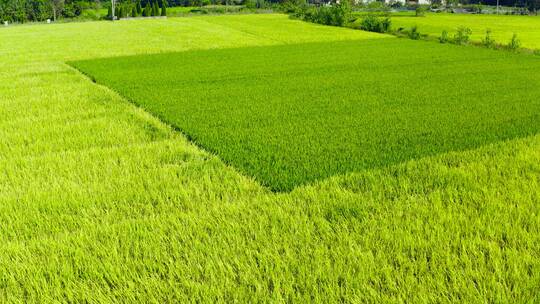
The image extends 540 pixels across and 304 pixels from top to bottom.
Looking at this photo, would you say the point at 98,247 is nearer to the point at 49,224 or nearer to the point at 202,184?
the point at 49,224

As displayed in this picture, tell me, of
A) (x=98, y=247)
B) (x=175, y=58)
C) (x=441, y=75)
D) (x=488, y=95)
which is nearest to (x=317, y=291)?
(x=98, y=247)

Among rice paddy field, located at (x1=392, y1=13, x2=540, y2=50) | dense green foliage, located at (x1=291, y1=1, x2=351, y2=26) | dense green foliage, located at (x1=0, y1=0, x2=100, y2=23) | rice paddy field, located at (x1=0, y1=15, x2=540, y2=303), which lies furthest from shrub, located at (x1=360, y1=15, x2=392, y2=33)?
dense green foliage, located at (x1=0, y1=0, x2=100, y2=23)

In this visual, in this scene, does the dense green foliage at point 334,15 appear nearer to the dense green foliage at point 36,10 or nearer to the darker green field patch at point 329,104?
the darker green field patch at point 329,104

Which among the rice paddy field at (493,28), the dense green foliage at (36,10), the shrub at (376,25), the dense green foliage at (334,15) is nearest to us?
the rice paddy field at (493,28)

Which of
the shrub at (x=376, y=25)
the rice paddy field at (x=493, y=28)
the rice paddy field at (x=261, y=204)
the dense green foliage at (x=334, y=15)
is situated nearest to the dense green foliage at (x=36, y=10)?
the dense green foliage at (x=334, y=15)

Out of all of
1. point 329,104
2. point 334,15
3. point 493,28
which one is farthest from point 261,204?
point 334,15

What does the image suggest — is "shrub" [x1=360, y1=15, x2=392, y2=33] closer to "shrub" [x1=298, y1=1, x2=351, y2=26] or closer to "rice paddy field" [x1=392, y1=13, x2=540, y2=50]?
"rice paddy field" [x1=392, y1=13, x2=540, y2=50]

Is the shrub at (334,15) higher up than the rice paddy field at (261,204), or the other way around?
the shrub at (334,15)
